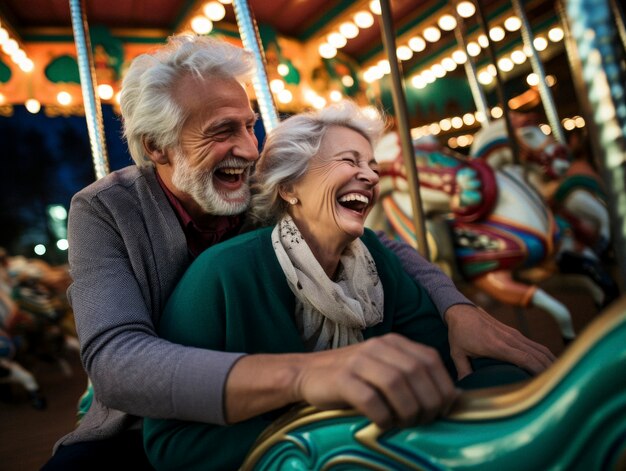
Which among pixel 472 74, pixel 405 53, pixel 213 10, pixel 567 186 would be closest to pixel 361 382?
pixel 472 74

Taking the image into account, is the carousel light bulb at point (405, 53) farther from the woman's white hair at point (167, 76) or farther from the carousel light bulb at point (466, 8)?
the woman's white hair at point (167, 76)

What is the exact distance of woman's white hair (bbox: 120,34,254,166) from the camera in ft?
3.05

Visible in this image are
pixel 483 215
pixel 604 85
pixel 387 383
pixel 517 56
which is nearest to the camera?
pixel 604 85

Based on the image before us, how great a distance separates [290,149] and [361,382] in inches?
20.3

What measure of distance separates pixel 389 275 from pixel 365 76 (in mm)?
6052

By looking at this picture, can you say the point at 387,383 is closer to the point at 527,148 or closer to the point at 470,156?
the point at 470,156

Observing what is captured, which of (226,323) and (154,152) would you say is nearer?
(226,323)

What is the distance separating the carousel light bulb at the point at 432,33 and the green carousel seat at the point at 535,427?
545cm

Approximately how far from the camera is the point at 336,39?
5531 mm

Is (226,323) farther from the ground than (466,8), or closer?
closer

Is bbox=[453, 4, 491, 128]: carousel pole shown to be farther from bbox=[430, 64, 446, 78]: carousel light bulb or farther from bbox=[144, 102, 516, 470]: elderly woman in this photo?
bbox=[430, 64, 446, 78]: carousel light bulb

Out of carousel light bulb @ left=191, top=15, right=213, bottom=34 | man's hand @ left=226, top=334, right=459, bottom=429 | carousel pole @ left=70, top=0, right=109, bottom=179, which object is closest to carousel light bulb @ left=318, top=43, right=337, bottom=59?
carousel light bulb @ left=191, top=15, right=213, bottom=34

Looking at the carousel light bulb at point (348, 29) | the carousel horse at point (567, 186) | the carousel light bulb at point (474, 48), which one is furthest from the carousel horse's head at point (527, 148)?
the carousel light bulb at point (474, 48)

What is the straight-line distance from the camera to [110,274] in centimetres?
73
